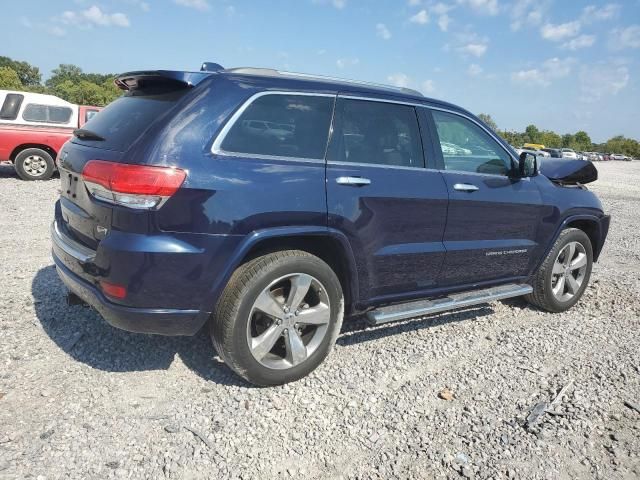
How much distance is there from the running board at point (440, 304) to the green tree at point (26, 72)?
112801 millimetres

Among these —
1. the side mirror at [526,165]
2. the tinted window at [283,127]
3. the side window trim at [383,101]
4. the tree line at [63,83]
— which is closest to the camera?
the tinted window at [283,127]

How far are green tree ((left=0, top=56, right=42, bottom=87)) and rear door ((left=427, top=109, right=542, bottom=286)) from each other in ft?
369

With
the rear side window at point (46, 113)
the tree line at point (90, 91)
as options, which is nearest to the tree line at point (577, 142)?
the tree line at point (90, 91)

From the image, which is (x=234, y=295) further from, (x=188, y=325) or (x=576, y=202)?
(x=576, y=202)

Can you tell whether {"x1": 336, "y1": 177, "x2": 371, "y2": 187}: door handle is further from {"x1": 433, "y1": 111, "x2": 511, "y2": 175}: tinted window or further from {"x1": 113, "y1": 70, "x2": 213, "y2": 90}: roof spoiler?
{"x1": 113, "y1": 70, "x2": 213, "y2": 90}: roof spoiler

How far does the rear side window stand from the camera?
36.7 ft

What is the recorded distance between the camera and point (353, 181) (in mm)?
3107

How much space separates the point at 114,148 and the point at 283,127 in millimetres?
971

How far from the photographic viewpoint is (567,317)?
4.65 m

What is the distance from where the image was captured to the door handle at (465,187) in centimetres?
367

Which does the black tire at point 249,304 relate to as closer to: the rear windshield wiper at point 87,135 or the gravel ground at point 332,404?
the gravel ground at point 332,404

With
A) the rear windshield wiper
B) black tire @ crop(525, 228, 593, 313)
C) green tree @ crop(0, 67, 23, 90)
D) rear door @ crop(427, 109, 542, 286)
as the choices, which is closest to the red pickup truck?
the rear windshield wiper

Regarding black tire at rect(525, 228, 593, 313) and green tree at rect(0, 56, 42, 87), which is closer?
black tire at rect(525, 228, 593, 313)

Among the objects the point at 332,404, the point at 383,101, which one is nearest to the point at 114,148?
the point at 383,101
